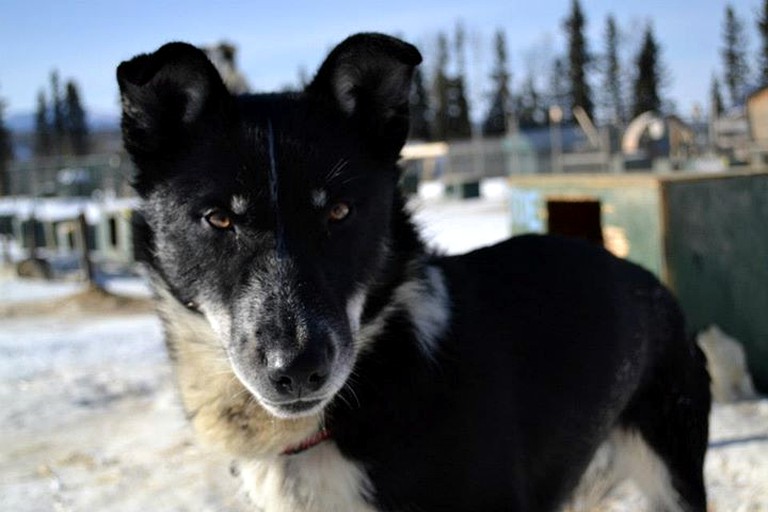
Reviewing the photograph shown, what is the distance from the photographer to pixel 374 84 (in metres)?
2.27

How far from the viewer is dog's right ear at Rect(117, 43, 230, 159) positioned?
211cm

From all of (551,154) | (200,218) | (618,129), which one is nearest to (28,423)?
(200,218)

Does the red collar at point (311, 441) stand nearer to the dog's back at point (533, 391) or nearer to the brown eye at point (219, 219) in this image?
the dog's back at point (533, 391)

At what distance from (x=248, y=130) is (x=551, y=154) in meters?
31.7

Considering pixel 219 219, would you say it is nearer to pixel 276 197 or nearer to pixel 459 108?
pixel 276 197

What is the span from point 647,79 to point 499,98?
12264 mm

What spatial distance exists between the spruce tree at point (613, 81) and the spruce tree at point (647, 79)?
1268 millimetres

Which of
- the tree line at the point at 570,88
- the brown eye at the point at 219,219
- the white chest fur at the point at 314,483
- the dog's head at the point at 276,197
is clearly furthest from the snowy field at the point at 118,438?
the tree line at the point at 570,88

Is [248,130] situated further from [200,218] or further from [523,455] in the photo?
[523,455]

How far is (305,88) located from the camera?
2.35m

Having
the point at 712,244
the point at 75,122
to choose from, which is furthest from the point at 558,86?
the point at 712,244

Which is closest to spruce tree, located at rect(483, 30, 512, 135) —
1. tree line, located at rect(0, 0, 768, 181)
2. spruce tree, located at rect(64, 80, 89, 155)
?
tree line, located at rect(0, 0, 768, 181)

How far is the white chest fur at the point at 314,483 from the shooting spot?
2016 millimetres

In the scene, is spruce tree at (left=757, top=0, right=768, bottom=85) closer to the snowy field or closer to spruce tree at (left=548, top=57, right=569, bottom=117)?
spruce tree at (left=548, top=57, right=569, bottom=117)
